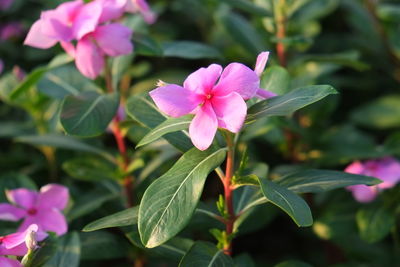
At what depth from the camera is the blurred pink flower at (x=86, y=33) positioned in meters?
1.37

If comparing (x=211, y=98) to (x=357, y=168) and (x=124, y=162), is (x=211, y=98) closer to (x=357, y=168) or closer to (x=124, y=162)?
(x=124, y=162)

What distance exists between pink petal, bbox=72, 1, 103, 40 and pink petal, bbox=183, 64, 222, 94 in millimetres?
393

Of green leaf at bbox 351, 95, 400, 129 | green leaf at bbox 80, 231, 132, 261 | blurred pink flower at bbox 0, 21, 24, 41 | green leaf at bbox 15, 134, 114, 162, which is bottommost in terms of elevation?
green leaf at bbox 351, 95, 400, 129

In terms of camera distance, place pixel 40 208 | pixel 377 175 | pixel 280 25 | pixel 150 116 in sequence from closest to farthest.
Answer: pixel 150 116
pixel 40 208
pixel 377 175
pixel 280 25

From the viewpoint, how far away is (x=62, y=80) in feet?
5.82

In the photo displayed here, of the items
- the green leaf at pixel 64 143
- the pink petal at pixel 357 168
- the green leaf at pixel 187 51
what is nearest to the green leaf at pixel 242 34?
the green leaf at pixel 187 51

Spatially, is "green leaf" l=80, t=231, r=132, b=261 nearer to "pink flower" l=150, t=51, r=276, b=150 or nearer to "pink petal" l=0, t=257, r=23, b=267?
"pink petal" l=0, t=257, r=23, b=267

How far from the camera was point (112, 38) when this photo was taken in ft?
4.56

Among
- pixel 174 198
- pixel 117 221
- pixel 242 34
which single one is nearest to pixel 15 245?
pixel 117 221

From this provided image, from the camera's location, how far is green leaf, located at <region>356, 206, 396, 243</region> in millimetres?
1640

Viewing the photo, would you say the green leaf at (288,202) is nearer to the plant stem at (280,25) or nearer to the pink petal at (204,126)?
the pink petal at (204,126)

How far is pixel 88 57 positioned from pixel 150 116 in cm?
22

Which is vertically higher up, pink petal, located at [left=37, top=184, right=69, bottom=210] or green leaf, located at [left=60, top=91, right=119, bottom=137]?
green leaf, located at [left=60, top=91, right=119, bottom=137]

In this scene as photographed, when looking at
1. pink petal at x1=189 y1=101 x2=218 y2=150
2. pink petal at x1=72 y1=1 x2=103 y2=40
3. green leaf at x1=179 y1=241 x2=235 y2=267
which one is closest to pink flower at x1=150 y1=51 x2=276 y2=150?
pink petal at x1=189 y1=101 x2=218 y2=150
